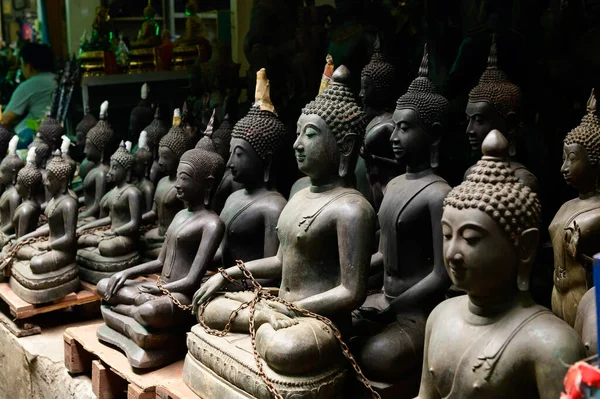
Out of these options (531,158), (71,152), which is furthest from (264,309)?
(71,152)

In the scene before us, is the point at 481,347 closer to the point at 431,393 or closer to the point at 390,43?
the point at 431,393

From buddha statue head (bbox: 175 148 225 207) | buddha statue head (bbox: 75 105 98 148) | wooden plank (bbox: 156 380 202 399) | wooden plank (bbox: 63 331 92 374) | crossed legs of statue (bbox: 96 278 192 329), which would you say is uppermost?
buddha statue head (bbox: 175 148 225 207)

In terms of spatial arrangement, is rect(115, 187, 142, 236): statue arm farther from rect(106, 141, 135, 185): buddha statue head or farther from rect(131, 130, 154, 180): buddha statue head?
rect(131, 130, 154, 180): buddha statue head

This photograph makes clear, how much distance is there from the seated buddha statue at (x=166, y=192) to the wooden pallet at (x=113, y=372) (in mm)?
1081

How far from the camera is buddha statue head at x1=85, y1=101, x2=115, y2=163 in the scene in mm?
6109

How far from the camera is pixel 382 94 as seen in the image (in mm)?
4684

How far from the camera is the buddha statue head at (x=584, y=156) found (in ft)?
11.3

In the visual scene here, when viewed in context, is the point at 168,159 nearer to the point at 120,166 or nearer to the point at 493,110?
the point at 120,166

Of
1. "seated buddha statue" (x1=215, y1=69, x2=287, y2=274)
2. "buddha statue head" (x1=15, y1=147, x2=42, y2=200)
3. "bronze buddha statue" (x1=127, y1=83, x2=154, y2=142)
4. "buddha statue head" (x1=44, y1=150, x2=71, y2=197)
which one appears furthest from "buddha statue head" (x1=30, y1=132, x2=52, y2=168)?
"seated buddha statue" (x1=215, y1=69, x2=287, y2=274)

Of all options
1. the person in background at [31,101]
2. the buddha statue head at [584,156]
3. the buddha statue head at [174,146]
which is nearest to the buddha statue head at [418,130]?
the buddha statue head at [584,156]

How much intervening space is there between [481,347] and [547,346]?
0.21 metres

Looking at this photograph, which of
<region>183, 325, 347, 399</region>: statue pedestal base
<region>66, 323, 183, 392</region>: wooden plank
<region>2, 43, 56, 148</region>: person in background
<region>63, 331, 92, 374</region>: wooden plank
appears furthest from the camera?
<region>2, 43, 56, 148</region>: person in background

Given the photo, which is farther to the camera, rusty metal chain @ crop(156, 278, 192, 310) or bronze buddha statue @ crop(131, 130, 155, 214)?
bronze buddha statue @ crop(131, 130, 155, 214)

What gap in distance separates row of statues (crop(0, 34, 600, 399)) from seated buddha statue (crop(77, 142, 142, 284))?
0.75ft
